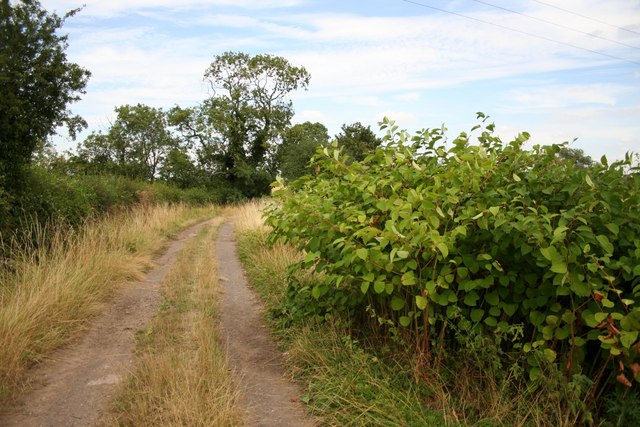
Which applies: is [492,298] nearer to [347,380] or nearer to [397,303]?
[397,303]

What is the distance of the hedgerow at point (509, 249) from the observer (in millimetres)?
3041

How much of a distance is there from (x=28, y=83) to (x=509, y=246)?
10.5 meters

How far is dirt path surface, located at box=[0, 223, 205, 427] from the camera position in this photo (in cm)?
372

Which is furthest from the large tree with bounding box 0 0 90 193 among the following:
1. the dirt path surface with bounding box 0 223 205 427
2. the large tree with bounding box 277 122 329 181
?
the large tree with bounding box 277 122 329 181

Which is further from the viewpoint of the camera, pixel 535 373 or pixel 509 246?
pixel 509 246

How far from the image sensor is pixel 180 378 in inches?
155

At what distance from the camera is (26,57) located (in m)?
10.0

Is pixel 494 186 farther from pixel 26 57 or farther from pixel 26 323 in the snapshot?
pixel 26 57

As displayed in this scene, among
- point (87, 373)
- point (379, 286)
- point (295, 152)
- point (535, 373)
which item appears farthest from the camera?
point (295, 152)

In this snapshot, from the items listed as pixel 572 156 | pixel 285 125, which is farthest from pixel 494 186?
pixel 285 125

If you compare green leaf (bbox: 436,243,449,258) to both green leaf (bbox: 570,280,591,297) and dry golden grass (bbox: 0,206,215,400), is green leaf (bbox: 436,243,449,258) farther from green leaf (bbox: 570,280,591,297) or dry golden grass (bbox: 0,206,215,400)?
dry golden grass (bbox: 0,206,215,400)

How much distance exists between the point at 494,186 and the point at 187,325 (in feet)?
13.0

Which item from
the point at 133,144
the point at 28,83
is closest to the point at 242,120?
the point at 133,144

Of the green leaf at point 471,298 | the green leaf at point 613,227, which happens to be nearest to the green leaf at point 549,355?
the green leaf at point 471,298
